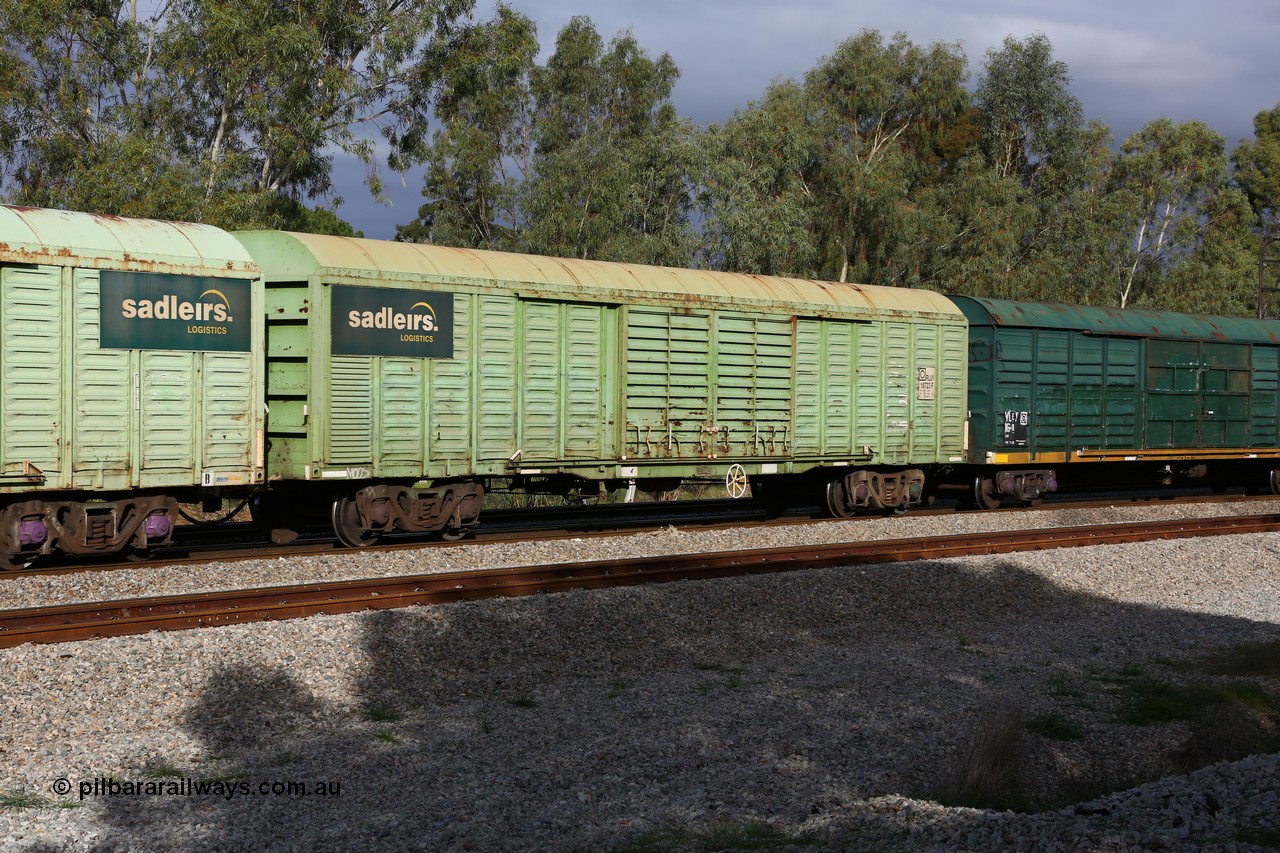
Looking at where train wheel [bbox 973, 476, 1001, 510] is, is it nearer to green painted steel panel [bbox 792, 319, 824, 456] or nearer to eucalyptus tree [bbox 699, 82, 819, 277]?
green painted steel panel [bbox 792, 319, 824, 456]

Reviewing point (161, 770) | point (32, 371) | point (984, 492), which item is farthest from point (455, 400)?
point (984, 492)

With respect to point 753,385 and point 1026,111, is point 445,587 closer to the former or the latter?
point 753,385

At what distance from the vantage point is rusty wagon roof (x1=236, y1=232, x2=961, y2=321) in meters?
13.8

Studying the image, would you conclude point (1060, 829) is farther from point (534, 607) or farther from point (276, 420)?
point (276, 420)

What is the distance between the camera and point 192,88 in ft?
107

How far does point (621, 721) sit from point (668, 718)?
34 cm

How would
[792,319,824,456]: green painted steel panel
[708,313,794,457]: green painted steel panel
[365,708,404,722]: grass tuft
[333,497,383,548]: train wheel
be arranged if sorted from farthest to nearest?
[792,319,824,456]: green painted steel panel < [708,313,794,457]: green painted steel panel < [333,497,383,548]: train wheel < [365,708,404,722]: grass tuft

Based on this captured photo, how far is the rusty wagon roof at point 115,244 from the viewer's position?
1159 cm

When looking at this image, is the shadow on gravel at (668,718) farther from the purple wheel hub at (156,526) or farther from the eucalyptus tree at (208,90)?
the eucalyptus tree at (208,90)

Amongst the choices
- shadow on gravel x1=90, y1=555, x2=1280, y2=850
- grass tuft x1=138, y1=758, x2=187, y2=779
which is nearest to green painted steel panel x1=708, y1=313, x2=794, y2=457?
shadow on gravel x1=90, y1=555, x2=1280, y2=850

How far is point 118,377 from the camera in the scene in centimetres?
1223

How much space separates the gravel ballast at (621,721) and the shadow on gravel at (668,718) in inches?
1.1

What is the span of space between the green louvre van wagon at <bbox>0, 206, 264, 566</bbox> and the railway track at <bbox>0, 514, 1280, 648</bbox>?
260cm

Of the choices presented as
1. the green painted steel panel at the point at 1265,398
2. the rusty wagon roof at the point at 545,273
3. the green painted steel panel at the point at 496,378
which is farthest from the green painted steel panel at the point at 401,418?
the green painted steel panel at the point at 1265,398
